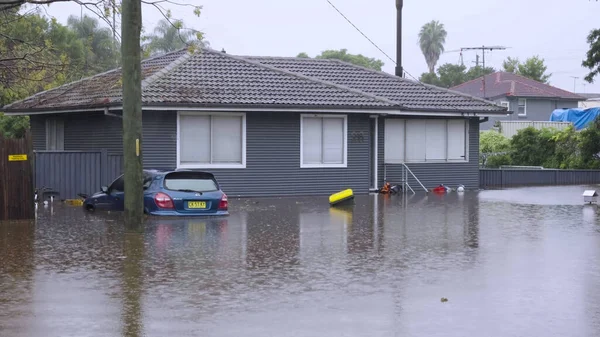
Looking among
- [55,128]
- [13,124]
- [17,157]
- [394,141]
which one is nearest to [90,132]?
[55,128]

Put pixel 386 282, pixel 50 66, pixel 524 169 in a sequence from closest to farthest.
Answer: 1. pixel 386 282
2. pixel 50 66
3. pixel 524 169

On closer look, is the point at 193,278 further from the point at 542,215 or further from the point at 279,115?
the point at 279,115

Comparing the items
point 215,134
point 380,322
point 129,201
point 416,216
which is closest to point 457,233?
point 416,216

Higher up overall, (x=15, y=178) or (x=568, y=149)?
(x=568, y=149)

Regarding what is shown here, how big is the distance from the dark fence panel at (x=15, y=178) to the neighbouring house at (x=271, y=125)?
6.52 metres

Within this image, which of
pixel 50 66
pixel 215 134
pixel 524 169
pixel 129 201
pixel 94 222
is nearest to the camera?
pixel 129 201

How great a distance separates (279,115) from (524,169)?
1425 cm

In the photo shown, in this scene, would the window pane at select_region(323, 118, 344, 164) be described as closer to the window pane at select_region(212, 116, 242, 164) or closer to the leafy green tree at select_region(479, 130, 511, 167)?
the window pane at select_region(212, 116, 242, 164)

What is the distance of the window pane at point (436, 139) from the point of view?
33.0 meters

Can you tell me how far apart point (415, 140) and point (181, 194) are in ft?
45.6

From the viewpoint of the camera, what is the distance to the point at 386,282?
40.5ft

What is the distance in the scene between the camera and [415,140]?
32.8 metres

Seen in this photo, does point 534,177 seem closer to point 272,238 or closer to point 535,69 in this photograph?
point 272,238

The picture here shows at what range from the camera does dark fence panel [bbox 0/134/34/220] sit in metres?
19.5
